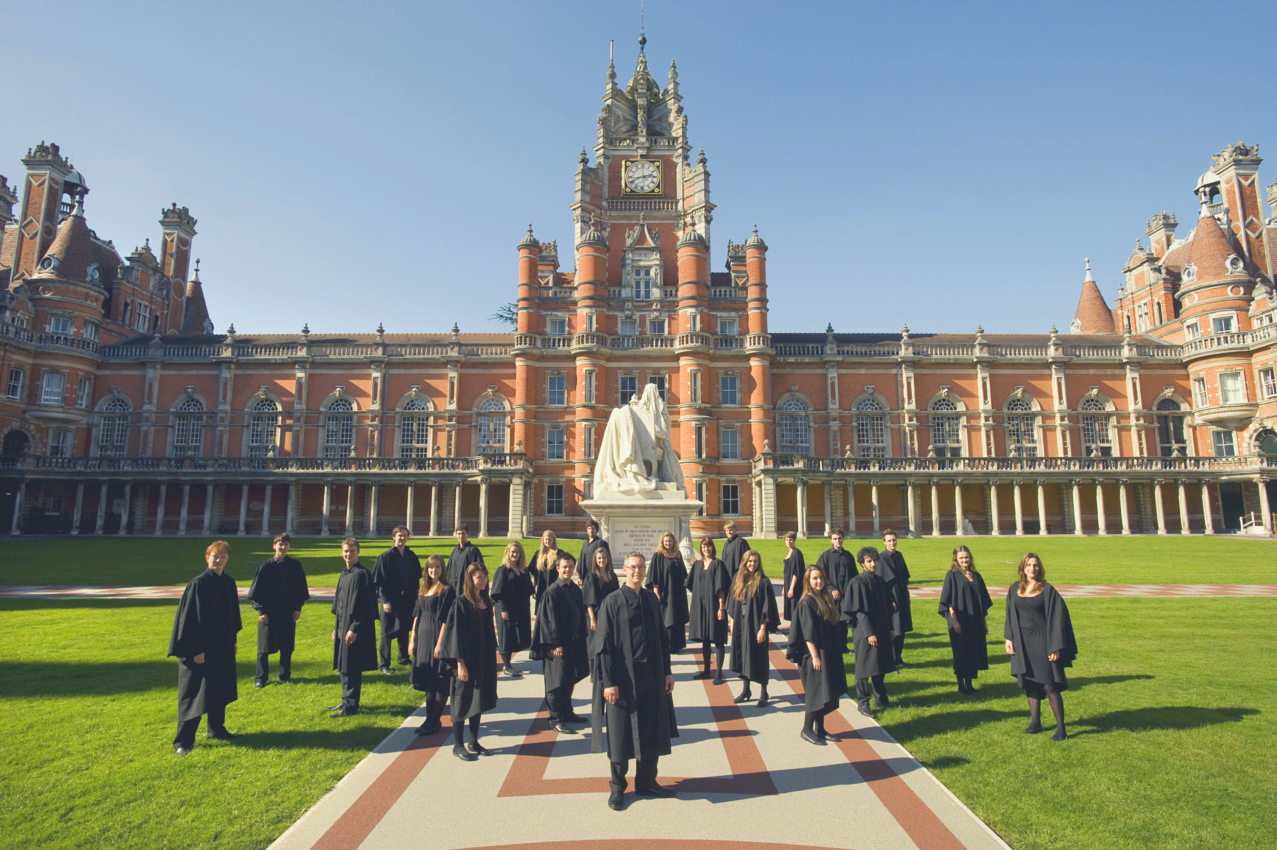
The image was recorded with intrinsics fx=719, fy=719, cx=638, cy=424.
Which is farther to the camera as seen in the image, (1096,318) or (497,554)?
(1096,318)

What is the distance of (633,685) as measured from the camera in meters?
6.05

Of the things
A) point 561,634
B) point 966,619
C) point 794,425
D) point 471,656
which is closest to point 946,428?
point 794,425

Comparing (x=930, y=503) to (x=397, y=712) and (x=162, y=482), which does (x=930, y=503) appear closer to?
(x=397, y=712)

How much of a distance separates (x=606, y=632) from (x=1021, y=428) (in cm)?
4414

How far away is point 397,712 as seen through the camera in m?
8.42

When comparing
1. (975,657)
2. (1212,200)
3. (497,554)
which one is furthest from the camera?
(1212,200)

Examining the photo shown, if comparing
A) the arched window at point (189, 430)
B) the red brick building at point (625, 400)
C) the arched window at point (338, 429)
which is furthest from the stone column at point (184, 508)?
the arched window at point (338, 429)

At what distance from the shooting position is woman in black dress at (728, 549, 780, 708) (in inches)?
345

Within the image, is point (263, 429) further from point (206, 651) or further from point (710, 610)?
point (710, 610)

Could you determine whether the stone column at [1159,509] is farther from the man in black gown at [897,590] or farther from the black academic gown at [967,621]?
the black academic gown at [967,621]

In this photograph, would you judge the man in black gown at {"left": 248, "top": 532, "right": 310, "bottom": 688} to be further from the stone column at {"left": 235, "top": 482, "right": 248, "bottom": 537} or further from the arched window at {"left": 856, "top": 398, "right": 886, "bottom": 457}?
the arched window at {"left": 856, "top": 398, "right": 886, "bottom": 457}

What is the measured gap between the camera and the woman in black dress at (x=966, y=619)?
29.0 ft

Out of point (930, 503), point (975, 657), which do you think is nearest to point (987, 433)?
point (930, 503)

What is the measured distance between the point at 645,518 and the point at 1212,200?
178 ft
